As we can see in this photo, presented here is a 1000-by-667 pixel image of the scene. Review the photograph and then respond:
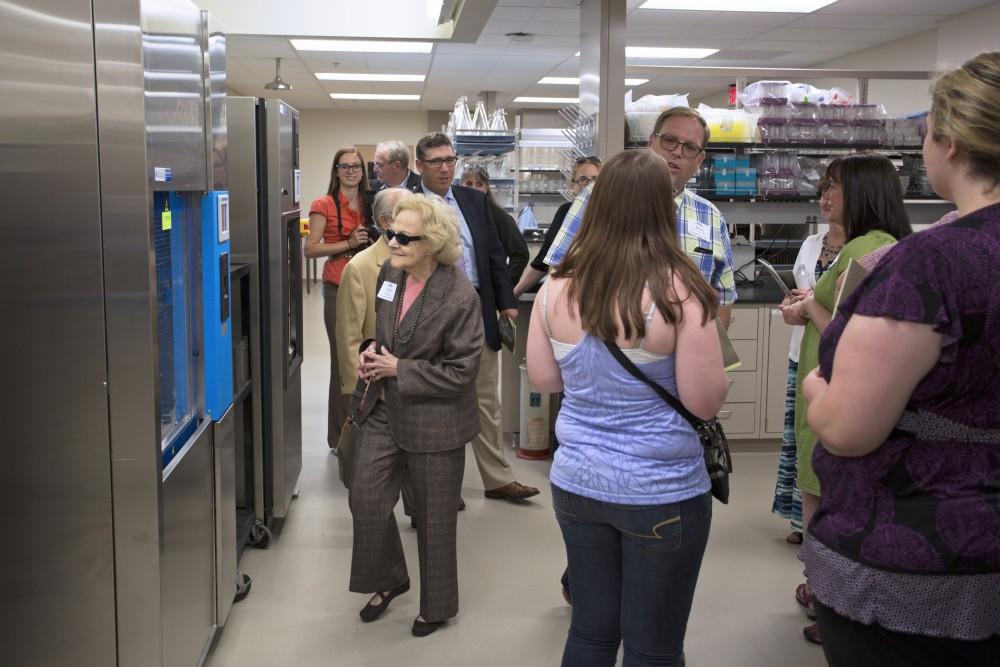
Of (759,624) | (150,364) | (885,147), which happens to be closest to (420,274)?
(150,364)

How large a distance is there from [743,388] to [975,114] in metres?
4.11

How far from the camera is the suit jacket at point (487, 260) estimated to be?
13.8 ft

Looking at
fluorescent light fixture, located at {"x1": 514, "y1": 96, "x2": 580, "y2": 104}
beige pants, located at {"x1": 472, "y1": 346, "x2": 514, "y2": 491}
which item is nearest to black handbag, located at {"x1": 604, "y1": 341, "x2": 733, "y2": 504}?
beige pants, located at {"x1": 472, "y1": 346, "x2": 514, "y2": 491}

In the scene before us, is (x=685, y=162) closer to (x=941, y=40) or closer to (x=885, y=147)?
(x=885, y=147)

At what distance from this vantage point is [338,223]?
17.1 feet

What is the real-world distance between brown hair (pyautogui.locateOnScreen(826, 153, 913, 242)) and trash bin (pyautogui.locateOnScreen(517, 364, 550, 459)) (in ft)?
7.91

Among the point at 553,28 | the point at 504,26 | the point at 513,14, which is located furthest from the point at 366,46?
the point at 513,14

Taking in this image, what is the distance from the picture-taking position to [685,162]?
2.99 m

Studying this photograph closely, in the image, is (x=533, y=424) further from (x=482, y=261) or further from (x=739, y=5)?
(x=739, y=5)

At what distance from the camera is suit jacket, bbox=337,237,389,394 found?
3457mm

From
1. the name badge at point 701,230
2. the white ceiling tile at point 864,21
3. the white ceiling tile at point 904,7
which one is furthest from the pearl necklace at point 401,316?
the white ceiling tile at point 864,21

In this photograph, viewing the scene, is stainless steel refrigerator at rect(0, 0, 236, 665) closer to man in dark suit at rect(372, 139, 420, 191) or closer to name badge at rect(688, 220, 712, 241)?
name badge at rect(688, 220, 712, 241)

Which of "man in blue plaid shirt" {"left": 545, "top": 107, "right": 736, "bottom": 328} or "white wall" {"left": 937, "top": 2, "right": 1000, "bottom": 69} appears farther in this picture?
"white wall" {"left": 937, "top": 2, "right": 1000, "bottom": 69}

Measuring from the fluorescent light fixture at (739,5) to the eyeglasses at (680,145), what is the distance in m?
5.71
